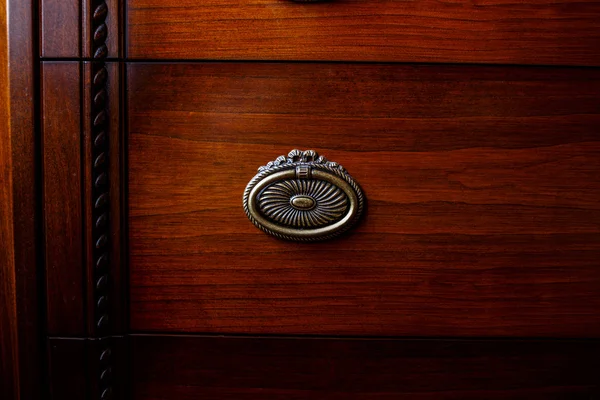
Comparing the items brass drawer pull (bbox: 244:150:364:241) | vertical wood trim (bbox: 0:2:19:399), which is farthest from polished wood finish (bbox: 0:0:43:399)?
brass drawer pull (bbox: 244:150:364:241)

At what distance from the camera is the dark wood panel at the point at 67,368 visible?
0.33 m

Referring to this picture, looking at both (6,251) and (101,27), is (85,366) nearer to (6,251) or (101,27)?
(6,251)

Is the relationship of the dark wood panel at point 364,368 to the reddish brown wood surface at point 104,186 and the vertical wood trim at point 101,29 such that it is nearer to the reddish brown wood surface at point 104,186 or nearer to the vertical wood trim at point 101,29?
the reddish brown wood surface at point 104,186

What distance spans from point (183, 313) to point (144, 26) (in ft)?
0.66

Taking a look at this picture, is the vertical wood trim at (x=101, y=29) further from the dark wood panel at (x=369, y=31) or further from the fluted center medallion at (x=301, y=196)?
the fluted center medallion at (x=301, y=196)

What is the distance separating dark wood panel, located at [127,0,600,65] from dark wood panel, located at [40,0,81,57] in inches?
1.3

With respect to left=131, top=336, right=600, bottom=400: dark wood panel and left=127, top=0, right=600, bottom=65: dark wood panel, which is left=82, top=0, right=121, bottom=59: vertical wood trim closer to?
left=127, top=0, right=600, bottom=65: dark wood panel

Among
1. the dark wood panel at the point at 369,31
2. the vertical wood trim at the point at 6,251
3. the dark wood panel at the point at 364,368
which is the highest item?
the dark wood panel at the point at 369,31

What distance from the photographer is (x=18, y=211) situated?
1.06 ft

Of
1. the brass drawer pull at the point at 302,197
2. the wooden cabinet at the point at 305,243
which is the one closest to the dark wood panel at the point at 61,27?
the wooden cabinet at the point at 305,243

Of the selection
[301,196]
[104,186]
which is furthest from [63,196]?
[301,196]

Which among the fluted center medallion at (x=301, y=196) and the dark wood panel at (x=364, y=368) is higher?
the fluted center medallion at (x=301, y=196)

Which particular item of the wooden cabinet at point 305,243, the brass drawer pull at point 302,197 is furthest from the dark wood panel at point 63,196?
the brass drawer pull at point 302,197

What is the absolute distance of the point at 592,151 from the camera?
12.4 inches
